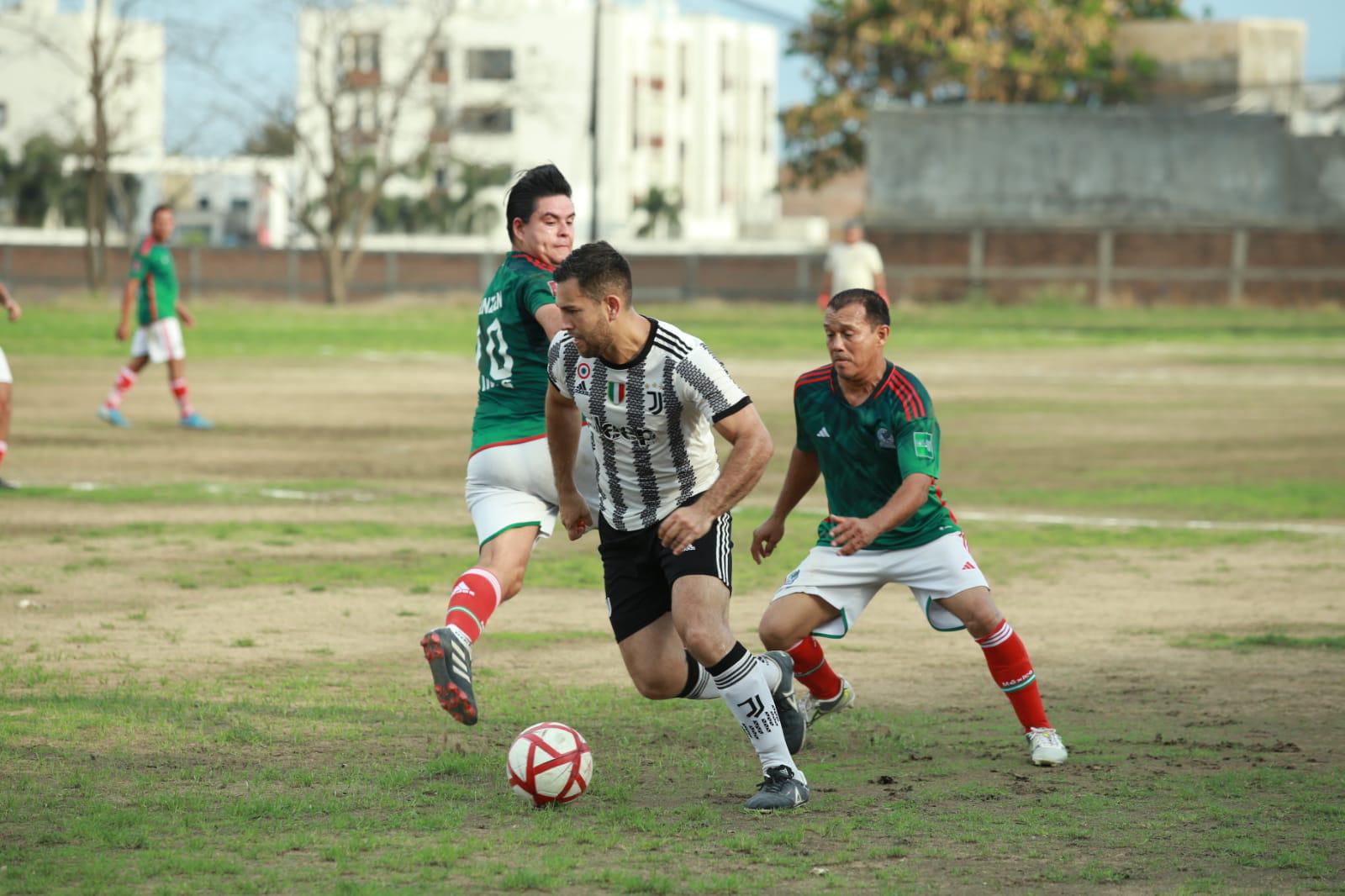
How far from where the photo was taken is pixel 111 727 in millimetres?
6664

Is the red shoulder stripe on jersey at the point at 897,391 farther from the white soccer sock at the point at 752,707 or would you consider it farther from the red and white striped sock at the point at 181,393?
the red and white striped sock at the point at 181,393

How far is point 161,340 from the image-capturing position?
18141 mm

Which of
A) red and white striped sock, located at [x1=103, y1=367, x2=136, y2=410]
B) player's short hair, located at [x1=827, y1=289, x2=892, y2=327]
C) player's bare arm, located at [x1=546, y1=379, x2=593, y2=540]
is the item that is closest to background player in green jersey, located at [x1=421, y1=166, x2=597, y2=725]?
player's bare arm, located at [x1=546, y1=379, x2=593, y2=540]

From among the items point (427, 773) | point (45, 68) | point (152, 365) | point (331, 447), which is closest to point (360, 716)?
point (427, 773)

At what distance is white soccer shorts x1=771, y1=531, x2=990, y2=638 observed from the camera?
21.4ft

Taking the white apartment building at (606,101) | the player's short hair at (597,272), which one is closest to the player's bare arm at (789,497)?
the player's short hair at (597,272)

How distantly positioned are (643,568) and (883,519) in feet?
2.80

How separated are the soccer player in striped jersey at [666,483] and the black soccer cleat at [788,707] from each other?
5 cm

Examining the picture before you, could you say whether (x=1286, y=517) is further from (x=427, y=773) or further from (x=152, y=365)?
(x=152, y=365)

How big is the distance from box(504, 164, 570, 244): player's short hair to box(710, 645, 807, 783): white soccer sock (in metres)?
2.11

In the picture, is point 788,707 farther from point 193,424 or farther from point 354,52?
point 354,52

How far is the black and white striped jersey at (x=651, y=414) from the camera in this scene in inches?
230

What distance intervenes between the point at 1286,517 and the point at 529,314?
828 centimetres

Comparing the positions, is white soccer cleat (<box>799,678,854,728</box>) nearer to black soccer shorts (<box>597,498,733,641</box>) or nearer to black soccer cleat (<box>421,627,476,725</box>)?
black soccer shorts (<box>597,498,733,641</box>)
